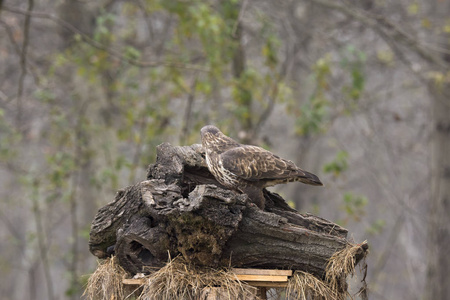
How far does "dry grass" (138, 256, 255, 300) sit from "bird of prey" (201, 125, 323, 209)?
67 cm

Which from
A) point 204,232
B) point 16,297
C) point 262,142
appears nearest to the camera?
point 204,232

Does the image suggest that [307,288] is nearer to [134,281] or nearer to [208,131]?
[134,281]

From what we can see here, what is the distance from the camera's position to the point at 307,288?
392 cm

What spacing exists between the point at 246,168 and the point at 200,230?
74 cm

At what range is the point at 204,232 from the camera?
12.0ft

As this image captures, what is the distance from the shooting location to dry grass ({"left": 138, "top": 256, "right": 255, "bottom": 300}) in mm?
3711

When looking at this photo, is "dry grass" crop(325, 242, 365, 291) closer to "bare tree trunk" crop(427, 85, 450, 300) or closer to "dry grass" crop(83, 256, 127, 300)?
"dry grass" crop(83, 256, 127, 300)

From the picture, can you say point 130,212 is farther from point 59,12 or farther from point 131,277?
point 59,12

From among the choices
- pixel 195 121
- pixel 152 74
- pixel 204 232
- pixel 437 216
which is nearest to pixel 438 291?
pixel 437 216

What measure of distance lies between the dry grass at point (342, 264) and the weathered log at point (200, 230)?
0.04 m

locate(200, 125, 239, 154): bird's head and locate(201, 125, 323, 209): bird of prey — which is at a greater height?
locate(200, 125, 239, 154): bird's head

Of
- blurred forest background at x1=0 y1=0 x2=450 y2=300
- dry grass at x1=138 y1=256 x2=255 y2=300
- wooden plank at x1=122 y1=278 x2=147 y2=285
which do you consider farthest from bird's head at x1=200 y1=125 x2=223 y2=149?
blurred forest background at x1=0 y1=0 x2=450 y2=300

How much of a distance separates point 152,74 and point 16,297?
17.0 metres

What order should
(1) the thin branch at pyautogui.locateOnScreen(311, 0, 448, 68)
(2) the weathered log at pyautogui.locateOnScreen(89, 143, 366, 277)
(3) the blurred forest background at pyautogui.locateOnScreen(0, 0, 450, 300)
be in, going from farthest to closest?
1. (3) the blurred forest background at pyautogui.locateOnScreen(0, 0, 450, 300)
2. (1) the thin branch at pyautogui.locateOnScreen(311, 0, 448, 68)
3. (2) the weathered log at pyautogui.locateOnScreen(89, 143, 366, 277)
